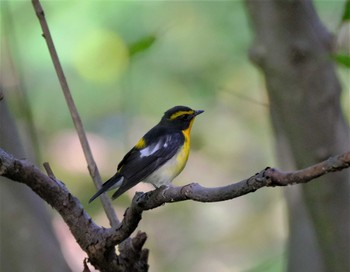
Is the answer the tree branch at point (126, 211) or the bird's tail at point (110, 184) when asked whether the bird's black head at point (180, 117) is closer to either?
the bird's tail at point (110, 184)

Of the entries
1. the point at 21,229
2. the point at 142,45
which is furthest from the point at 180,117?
the point at 21,229

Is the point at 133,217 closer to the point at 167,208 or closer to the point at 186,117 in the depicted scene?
the point at 186,117

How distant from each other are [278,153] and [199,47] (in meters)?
2.52

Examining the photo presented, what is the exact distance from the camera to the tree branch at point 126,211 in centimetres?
190

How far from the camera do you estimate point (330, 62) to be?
11.4 feet

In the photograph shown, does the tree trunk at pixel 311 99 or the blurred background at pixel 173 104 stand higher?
the blurred background at pixel 173 104

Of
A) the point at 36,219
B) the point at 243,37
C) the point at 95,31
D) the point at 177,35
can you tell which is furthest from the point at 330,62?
the point at 177,35

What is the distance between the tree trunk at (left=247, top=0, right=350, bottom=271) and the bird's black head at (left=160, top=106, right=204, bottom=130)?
1.72ft

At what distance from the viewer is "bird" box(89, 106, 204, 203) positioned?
326cm

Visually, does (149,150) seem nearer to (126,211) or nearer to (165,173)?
(165,173)

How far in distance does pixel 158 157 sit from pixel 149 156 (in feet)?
0.19

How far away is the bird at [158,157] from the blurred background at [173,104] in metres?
1.68

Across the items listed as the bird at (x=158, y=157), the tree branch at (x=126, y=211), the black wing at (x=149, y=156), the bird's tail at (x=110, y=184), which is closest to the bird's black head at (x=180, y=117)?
the bird at (x=158, y=157)

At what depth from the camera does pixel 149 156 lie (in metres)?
3.46
